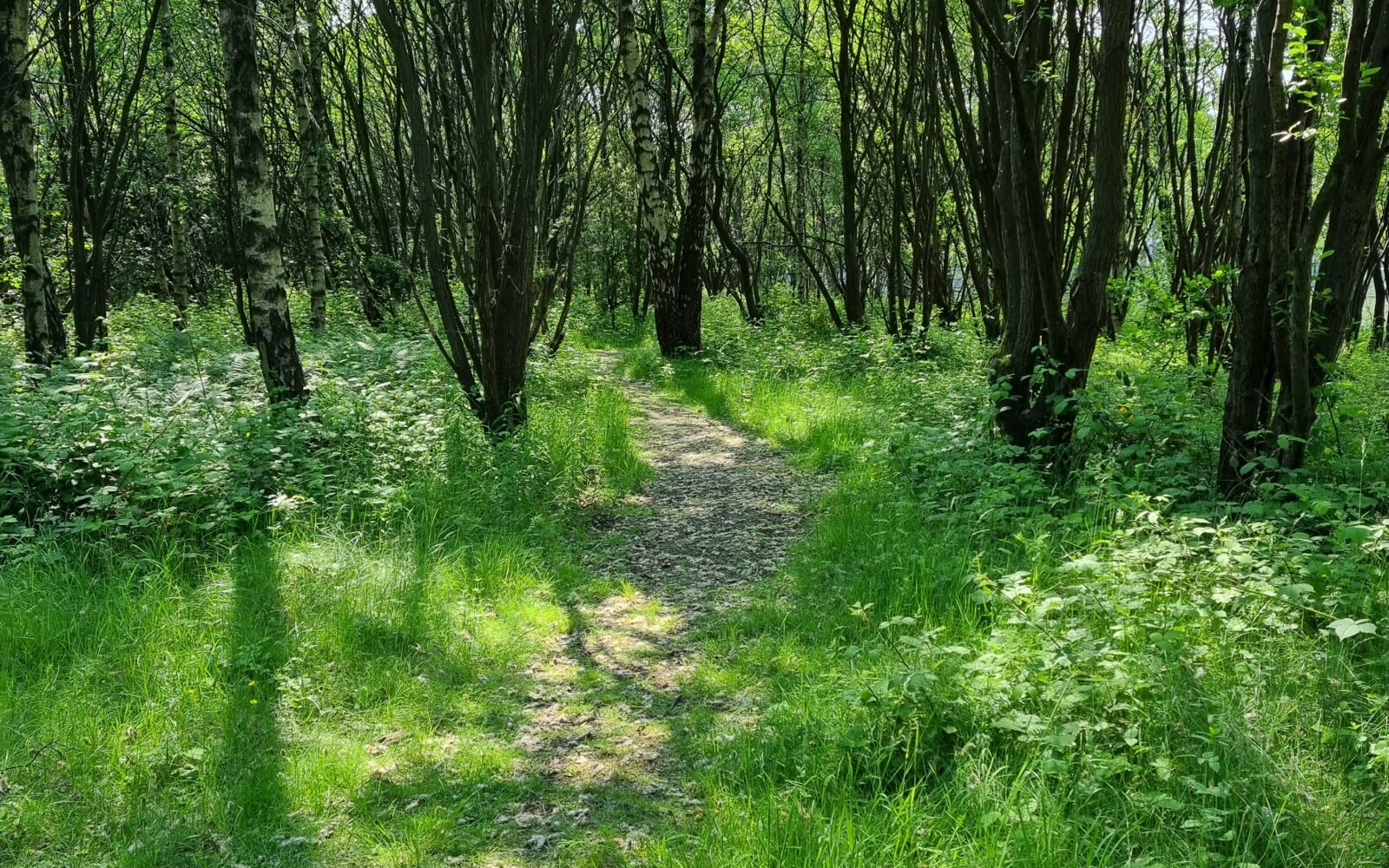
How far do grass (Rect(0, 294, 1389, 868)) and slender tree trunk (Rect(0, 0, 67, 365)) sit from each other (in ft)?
12.1

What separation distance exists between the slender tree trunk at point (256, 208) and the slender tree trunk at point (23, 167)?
3.54m

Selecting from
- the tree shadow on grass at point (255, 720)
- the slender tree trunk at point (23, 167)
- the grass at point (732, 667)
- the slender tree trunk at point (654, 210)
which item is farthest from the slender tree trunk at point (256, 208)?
the slender tree trunk at point (654, 210)

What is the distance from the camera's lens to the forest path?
10.1ft

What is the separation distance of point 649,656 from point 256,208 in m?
4.96

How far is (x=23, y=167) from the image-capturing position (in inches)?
338

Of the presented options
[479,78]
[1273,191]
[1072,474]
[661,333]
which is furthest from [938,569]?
[661,333]

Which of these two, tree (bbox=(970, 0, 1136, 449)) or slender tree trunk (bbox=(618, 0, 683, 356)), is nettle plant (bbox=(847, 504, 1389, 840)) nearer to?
tree (bbox=(970, 0, 1136, 449))

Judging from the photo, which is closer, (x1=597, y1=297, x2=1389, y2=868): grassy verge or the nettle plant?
(x1=597, y1=297, x2=1389, y2=868): grassy verge

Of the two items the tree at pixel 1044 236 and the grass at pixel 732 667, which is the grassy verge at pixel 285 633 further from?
the tree at pixel 1044 236

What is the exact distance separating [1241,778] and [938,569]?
199 centimetres

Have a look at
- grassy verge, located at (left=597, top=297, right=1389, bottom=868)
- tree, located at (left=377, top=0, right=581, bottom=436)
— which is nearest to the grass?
grassy verge, located at (left=597, top=297, right=1389, bottom=868)

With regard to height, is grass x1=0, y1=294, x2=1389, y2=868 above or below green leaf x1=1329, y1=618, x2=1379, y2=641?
below

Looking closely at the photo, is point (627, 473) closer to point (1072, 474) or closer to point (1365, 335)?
point (1072, 474)

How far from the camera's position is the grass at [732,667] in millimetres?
2576
